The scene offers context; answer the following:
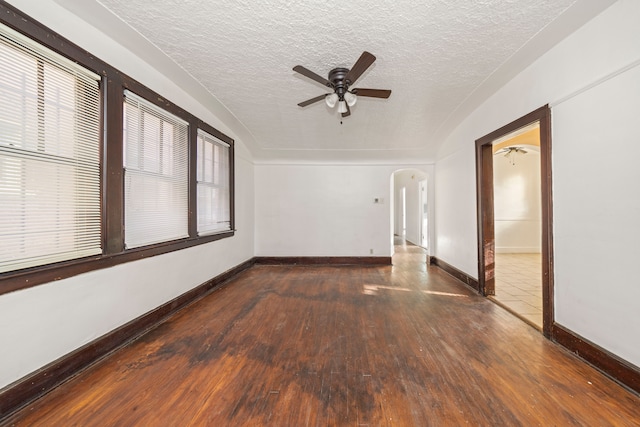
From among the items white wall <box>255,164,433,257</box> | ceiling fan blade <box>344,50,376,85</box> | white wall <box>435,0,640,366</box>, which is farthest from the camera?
white wall <box>255,164,433,257</box>

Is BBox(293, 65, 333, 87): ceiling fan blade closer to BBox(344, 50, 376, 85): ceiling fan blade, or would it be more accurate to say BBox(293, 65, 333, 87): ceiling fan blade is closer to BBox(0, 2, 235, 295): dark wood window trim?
BBox(344, 50, 376, 85): ceiling fan blade

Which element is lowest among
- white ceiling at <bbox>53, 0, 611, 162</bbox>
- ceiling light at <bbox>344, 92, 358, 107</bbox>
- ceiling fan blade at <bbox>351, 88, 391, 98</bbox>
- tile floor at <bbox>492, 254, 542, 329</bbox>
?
tile floor at <bbox>492, 254, 542, 329</bbox>

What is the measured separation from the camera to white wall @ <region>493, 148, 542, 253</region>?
22.5 ft

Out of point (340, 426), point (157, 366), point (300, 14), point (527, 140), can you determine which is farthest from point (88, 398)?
point (527, 140)

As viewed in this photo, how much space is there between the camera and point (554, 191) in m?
2.35

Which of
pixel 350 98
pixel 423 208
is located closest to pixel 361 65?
pixel 350 98

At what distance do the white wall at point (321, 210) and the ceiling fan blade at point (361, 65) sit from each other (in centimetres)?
354

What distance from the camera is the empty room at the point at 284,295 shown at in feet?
5.19

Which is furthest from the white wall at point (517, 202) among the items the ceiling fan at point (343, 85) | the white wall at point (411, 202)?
the ceiling fan at point (343, 85)

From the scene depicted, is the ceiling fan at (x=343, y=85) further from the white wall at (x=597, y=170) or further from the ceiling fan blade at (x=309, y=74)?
the white wall at (x=597, y=170)

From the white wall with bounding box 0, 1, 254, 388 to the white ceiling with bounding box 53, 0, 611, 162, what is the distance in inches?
12.9

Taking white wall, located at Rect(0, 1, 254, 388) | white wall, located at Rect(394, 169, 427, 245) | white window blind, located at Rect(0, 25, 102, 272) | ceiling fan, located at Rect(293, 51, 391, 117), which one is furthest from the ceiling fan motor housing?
white wall, located at Rect(394, 169, 427, 245)

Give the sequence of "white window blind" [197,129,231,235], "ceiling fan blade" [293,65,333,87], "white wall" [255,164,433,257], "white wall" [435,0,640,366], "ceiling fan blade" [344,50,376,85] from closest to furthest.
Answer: "white wall" [435,0,640,366] < "ceiling fan blade" [344,50,376,85] < "ceiling fan blade" [293,65,333,87] < "white window blind" [197,129,231,235] < "white wall" [255,164,433,257]

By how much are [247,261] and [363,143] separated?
3513 mm
